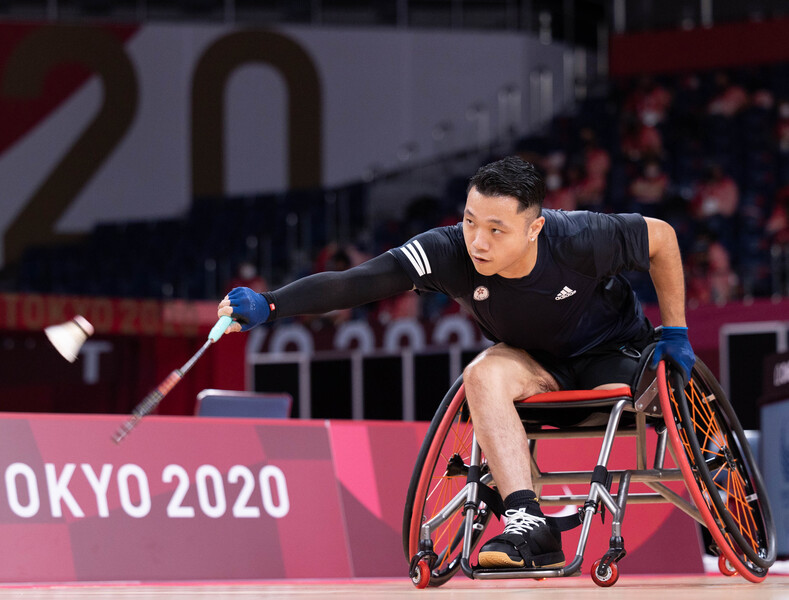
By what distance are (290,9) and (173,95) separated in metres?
2.06

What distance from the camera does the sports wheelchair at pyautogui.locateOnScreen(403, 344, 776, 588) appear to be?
124 inches

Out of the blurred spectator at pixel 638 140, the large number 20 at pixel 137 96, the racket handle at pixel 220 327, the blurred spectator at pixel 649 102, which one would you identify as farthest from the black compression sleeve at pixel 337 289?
the large number 20 at pixel 137 96

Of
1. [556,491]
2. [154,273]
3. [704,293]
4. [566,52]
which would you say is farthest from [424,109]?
[556,491]

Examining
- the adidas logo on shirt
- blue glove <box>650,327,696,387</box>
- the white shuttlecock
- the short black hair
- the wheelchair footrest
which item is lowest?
the wheelchair footrest

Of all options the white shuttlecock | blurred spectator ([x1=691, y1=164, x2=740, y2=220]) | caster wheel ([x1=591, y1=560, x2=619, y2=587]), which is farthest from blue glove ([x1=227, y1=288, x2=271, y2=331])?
blurred spectator ([x1=691, y1=164, x2=740, y2=220])

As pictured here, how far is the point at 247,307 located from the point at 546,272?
898 millimetres

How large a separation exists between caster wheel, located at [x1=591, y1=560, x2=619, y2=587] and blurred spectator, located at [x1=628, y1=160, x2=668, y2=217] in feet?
27.8

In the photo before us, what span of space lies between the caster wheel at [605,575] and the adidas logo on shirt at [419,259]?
964 millimetres

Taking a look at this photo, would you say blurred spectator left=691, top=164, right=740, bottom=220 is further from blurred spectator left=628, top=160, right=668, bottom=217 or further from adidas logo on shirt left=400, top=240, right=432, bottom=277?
adidas logo on shirt left=400, top=240, right=432, bottom=277

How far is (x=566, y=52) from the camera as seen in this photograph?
16109 millimetres

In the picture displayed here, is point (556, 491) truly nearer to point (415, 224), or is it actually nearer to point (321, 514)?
point (321, 514)

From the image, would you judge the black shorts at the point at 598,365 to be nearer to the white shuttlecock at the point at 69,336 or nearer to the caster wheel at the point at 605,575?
the caster wheel at the point at 605,575

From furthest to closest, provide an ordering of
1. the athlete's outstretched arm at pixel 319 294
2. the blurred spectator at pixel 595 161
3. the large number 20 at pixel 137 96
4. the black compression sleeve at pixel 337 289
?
1. the large number 20 at pixel 137 96
2. the blurred spectator at pixel 595 161
3. the black compression sleeve at pixel 337 289
4. the athlete's outstretched arm at pixel 319 294

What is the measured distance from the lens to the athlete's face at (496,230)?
10.7 ft
